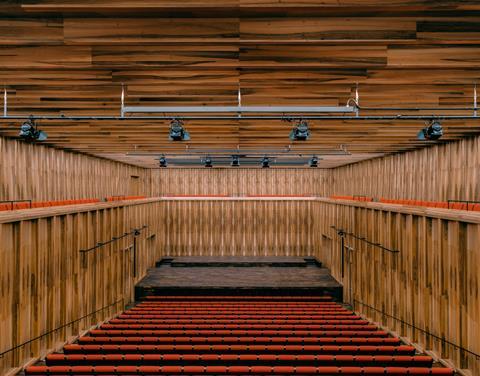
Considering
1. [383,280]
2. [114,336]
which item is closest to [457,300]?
[383,280]

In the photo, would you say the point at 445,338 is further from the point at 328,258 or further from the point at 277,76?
the point at 328,258

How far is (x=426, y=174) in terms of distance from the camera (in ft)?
38.4

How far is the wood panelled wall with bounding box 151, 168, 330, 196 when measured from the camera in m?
19.5

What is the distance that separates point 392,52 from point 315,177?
15.7 meters

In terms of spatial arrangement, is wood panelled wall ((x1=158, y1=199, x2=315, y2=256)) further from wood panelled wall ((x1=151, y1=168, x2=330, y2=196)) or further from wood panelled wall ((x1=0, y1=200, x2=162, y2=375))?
wood panelled wall ((x1=0, y1=200, x2=162, y2=375))

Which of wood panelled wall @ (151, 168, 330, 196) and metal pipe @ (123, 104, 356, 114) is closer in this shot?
metal pipe @ (123, 104, 356, 114)

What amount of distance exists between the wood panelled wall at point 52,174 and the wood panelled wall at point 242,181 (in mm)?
2913

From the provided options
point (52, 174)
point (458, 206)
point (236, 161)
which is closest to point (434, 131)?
point (458, 206)

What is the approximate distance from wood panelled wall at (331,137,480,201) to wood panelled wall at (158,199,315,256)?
3.53 meters

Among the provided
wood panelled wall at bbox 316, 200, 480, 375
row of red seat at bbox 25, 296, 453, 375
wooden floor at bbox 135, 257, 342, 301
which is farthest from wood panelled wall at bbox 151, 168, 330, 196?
row of red seat at bbox 25, 296, 453, 375

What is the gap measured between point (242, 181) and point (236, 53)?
1550 centimetres

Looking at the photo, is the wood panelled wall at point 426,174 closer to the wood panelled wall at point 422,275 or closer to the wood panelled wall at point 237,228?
the wood panelled wall at point 422,275

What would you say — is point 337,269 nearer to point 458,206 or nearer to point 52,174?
point 458,206

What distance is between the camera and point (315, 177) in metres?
19.6
